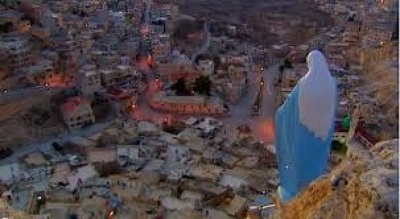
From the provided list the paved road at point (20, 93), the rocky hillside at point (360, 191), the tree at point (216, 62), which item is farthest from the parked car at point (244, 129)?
the rocky hillside at point (360, 191)

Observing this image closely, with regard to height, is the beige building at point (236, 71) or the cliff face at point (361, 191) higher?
the cliff face at point (361, 191)

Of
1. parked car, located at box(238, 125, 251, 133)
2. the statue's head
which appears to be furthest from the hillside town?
the statue's head

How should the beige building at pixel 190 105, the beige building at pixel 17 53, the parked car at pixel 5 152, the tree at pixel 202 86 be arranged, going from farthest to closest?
the tree at pixel 202 86 → the beige building at pixel 17 53 → the beige building at pixel 190 105 → the parked car at pixel 5 152

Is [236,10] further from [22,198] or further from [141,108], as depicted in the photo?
[22,198]

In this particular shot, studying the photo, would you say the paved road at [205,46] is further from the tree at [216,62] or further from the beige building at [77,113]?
the beige building at [77,113]

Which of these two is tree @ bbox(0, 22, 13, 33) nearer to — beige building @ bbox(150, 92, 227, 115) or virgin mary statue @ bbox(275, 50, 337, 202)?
beige building @ bbox(150, 92, 227, 115)

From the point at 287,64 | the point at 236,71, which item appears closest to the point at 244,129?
the point at 236,71

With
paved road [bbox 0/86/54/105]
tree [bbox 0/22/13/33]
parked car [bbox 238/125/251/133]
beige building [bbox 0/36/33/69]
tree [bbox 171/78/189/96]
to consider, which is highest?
tree [bbox 0/22/13/33]

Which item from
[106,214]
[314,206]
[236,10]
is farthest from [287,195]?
[236,10]
